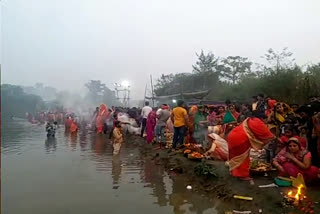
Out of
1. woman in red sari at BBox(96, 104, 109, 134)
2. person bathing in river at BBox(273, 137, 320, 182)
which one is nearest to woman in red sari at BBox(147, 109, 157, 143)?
woman in red sari at BBox(96, 104, 109, 134)

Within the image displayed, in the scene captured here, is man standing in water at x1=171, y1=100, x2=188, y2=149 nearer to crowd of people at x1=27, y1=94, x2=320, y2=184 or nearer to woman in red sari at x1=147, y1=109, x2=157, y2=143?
crowd of people at x1=27, y1=94, x2=320, y2=184

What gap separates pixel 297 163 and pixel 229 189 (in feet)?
5.12

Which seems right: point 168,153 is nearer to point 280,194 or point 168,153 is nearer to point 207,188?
point 207,188

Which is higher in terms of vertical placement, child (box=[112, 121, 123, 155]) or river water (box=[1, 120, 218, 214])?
child (box=[112, 121, 123, 155])

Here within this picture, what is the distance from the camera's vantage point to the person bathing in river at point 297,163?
684cm

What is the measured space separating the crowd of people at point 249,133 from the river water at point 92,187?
1.36 m

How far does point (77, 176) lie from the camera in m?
9.54

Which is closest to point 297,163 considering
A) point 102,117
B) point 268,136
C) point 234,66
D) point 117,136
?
point 268,136

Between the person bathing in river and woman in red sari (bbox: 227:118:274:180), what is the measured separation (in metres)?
0.58

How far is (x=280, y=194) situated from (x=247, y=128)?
165 centimetres

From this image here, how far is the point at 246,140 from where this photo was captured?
753 centimetres

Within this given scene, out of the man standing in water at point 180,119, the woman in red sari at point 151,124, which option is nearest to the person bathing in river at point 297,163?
the man standing in water at point 180,119

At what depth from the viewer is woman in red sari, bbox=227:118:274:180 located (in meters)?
7.53

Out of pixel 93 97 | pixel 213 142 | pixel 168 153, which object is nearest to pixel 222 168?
pixel 213 142
